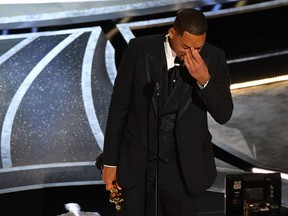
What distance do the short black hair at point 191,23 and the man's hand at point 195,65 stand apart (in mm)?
64

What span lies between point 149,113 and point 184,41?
30 cm

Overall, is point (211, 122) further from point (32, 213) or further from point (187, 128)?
point (187, 128)

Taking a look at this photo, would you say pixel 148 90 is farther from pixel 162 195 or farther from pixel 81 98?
pixel 81 98

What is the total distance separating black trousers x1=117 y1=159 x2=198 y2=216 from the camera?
196cm

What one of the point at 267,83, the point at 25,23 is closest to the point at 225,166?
the point at 267,83

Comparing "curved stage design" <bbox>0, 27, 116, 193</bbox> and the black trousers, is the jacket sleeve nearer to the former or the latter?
the black trousers

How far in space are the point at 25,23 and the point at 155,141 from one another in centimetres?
247

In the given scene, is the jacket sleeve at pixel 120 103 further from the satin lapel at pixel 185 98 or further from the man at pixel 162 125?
the satin lapel at pixel 185 98

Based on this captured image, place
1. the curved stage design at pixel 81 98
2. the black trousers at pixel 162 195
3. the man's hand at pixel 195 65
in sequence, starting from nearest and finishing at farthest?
the man's hand at pixel 195 65
the black trousers at pixel 162 195
the curved stage design at pixel 81 98

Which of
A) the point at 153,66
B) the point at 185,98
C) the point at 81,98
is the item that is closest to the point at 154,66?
the point at 153,66

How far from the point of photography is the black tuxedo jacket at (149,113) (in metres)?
1.88

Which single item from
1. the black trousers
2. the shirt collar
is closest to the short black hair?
the shirt collar

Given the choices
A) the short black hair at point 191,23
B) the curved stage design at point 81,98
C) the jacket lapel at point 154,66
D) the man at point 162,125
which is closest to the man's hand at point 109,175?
the man at point 162,125

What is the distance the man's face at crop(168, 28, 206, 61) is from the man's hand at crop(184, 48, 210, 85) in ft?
0.09
